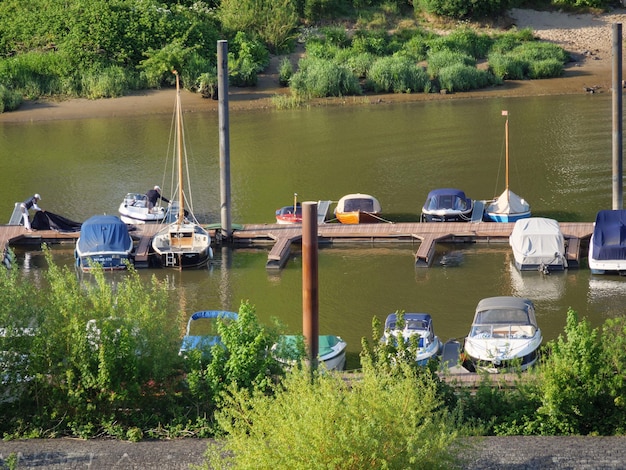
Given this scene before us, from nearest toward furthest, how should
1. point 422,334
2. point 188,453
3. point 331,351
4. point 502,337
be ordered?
1. point 188,453
2. point 331,351
3. point 422,334
4. point 502,337

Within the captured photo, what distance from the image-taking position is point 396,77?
65812 millimetres

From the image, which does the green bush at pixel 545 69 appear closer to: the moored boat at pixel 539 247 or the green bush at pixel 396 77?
the green bush at pixel 396 77

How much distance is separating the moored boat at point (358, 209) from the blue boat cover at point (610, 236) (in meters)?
8.56

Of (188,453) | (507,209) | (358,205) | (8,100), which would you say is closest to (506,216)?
(507,209)

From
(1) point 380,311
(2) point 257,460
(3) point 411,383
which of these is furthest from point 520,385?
(1) point 380,311

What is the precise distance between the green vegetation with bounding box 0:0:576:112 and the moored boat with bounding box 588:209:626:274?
3083 centimetres

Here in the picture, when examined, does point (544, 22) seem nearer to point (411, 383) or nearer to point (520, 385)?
point (520, 385)

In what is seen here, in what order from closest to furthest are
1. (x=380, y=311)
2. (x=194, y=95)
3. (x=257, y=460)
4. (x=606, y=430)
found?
(x=257, y=460), (x=606, y=430), (x=380, y=311), (x=194, y=95)

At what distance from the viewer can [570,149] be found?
52625 millimetres

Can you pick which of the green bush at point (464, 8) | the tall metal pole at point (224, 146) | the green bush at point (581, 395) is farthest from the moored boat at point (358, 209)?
the green bush at point (464, 8)

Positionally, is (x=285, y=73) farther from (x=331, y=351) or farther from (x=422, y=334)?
(x=331, y=351)

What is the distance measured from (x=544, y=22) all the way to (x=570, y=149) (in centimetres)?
2453

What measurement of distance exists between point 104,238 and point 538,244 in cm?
1385

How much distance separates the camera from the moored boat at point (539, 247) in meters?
36.1
